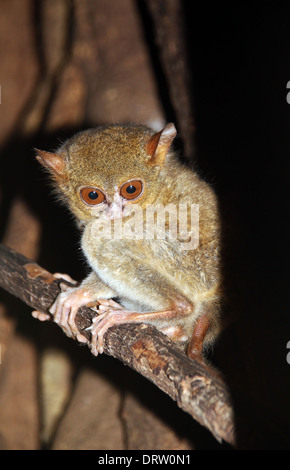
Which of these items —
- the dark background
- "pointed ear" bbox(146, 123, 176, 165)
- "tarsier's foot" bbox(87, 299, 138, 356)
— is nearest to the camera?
the dark background

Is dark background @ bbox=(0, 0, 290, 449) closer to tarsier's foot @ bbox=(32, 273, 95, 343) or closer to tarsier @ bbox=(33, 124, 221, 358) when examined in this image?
tarsier @ bbox=(33, 124, 221, 358)

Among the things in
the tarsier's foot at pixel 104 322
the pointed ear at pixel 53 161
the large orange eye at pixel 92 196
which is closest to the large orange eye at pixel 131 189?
the large orange eye at pixel 92 196

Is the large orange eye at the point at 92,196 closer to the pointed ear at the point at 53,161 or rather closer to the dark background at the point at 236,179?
the pointed ear at the point at 53,161

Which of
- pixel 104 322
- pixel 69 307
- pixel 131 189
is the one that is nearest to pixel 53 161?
pixel 131 189

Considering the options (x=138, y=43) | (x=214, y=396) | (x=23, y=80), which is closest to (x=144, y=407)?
(x=214, y=396)

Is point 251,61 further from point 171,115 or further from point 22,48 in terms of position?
point 22,48

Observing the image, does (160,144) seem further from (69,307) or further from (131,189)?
(69,307)

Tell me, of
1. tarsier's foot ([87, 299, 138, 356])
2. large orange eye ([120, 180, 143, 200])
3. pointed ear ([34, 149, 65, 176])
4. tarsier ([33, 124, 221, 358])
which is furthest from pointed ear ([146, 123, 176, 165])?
tarsier's foot ([87, 299, 138, 356])
